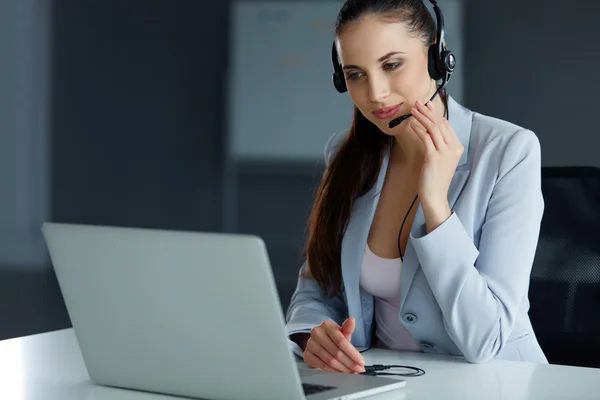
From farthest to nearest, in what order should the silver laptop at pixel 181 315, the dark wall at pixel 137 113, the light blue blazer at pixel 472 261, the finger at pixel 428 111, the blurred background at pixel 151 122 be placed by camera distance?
1. the dark wall at pixel 137 113
2. the blurred background at pixel 151 122
3. the finger at pixel 428 111
4. the light blue blazer at pixel 472 261
5. the silver laptop at pixel 181 315

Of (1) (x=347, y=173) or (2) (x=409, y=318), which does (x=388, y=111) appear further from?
(2) (x=409, y=318)

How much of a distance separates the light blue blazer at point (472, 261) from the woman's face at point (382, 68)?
123 mm

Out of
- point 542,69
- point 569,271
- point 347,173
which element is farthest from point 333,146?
point 542,69

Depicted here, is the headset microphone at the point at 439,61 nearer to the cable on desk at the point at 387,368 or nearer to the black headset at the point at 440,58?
the black headset at the point at 440,58

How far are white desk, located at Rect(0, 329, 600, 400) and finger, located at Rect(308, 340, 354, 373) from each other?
0.09 metres

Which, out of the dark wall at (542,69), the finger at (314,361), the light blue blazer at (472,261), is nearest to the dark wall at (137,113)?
the dark wall at (542,69)

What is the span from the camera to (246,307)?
92 cm

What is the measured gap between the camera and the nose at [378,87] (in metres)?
1.48

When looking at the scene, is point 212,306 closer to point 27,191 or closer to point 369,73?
point 369,73

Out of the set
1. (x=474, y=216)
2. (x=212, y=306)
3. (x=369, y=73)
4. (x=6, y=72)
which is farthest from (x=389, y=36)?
(x=6, y=72)


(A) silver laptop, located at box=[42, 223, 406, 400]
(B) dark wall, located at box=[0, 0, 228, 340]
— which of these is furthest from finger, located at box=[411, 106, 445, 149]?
(B) dark wall, located at box=[0, 0, 228, 340]

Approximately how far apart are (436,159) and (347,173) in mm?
315

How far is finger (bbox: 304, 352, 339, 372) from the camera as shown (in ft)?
4.21

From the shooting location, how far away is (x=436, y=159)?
4.66 feet
